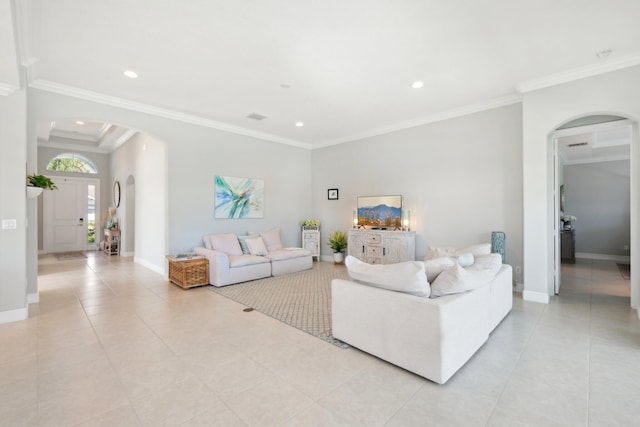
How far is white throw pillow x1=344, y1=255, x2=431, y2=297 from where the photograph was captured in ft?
7.70

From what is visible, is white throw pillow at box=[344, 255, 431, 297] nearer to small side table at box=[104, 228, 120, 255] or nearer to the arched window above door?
small side table at box=[104, 228, 120, 255]

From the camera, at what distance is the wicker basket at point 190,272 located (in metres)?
4.82

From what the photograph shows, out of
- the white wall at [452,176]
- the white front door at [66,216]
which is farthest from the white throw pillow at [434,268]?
the white front door at [66,216]

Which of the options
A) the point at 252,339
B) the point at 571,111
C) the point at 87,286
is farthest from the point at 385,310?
the point at 87,286

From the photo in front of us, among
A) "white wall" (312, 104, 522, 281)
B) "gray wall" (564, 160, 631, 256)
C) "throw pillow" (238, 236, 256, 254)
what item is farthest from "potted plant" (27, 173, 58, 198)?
"gray wall" (564, 160, 631, 256)

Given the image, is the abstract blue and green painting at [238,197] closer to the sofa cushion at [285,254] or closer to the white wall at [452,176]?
the sofa cushion at [285,254]

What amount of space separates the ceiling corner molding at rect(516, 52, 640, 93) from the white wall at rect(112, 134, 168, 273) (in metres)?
5.89

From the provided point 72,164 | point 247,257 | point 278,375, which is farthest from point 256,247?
point 72,164

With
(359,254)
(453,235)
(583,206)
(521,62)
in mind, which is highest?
(521,62)

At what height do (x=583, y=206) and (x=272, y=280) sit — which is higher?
(x=583, y=206)

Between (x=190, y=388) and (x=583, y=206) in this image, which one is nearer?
(x=190, y=388)

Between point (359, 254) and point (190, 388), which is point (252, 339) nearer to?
point (190, 388)

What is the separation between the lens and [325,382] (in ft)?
7.22

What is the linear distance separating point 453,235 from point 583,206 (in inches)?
223
